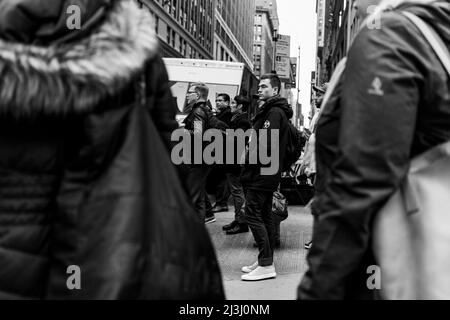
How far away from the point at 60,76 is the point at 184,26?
56.2m

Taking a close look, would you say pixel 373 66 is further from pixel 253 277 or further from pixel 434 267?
pixel 253 277

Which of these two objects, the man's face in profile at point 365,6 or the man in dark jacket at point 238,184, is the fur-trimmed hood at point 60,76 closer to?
the man's face in profile at point 365,6

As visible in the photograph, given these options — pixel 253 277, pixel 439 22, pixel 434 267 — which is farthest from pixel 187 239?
pixel 253 277

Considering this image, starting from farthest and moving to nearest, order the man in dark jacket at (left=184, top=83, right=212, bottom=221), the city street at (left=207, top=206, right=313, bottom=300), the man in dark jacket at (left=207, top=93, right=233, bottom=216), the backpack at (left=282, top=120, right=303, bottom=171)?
the man in dark jacket at (left=207, top=93, right=233, bottom=216) → the man in dark jacket at (left=184, top=83, right=212, bottom=221) → the backpack at (left=282, top=120, right=303, bottom=171) → the city street at (left=207, top=206, right=313, bottom=300)

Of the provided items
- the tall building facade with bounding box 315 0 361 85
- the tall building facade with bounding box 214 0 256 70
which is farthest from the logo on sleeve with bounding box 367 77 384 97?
the tall building facade with bounding box 214 0 256 70

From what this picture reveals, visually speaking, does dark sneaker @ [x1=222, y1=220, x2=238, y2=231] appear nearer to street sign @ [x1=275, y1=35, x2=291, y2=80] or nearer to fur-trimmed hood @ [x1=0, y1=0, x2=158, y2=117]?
fur-trimmed hood @ [x1=0, y1=0, x2=158, y2=117]

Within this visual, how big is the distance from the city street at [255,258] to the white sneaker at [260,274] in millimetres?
59

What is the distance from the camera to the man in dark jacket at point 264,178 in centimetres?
579

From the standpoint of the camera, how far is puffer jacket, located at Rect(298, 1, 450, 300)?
5.31ft

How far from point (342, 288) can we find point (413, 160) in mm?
474

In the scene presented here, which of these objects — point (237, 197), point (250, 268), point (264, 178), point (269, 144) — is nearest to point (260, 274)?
point (250, 268)

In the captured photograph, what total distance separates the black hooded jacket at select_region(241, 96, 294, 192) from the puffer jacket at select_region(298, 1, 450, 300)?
159 inches

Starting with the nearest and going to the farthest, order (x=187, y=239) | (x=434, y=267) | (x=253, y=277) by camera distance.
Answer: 1. (x=434, y=267)
2. (x=187, y=239)
3. (x=253, y=277)
